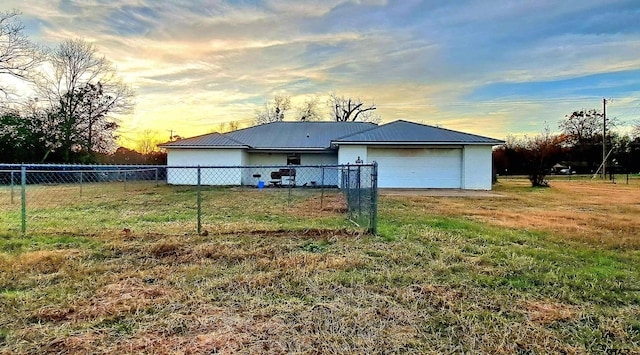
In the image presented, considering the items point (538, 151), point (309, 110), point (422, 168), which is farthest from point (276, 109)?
point (538, 151)

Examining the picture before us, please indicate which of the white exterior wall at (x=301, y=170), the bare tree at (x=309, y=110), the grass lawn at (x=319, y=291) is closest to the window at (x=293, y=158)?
the white exterior wall at (x=301, y=170)

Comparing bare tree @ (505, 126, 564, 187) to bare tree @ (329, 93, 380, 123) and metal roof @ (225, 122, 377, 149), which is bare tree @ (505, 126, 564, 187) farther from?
bare tree @ (329, 93, 380, 123)

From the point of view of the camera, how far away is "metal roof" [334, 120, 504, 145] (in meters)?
17.5

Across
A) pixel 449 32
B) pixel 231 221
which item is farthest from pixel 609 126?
pixel 231 221

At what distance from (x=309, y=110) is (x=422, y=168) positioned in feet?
92.8

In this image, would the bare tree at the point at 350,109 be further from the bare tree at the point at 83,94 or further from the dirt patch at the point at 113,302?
the dirt patch at the point at 113,302

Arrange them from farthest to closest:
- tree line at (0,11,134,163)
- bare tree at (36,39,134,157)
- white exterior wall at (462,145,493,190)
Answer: bare tree at (36,39,134,157) → tree line at (0,11,134,163) → white exterior wall at (462,145,493,190)

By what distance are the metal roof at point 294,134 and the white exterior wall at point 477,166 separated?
304 inches

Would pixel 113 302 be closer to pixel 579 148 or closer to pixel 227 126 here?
pixel 227 126

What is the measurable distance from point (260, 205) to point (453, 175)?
11.6m

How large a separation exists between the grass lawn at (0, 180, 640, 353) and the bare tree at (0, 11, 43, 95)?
2616 cm

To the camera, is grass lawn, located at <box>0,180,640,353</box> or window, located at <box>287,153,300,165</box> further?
window, located at <box>287,153,300,165</box>

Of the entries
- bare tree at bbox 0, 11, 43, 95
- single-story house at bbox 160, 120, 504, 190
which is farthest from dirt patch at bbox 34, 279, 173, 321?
bare tree at bbox 0, 11, 43, 95

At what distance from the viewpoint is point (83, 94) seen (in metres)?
29.6
